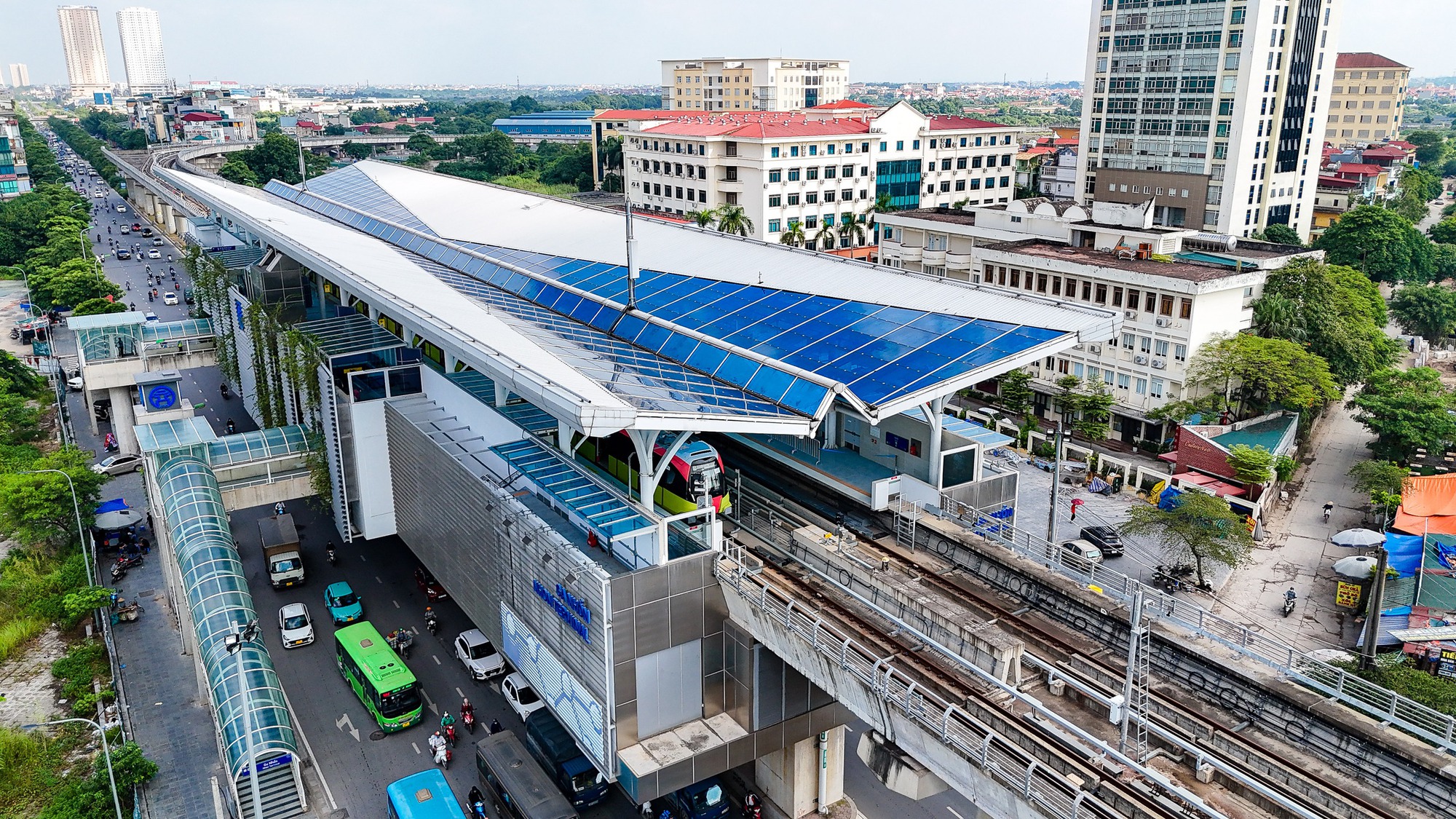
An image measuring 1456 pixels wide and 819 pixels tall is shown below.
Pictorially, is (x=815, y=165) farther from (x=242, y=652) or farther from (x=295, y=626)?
(x=242, y=652)

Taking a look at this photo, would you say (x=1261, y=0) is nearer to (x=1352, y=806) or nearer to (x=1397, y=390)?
(x=1397, y=390)

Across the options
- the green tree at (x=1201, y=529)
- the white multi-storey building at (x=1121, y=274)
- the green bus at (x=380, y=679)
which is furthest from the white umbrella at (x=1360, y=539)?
the green bus at (x=380, y=679)

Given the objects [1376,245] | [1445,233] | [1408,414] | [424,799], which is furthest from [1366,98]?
[424,799]

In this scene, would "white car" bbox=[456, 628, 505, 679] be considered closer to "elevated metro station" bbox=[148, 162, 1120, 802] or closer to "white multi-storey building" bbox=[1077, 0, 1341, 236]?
"elevated metro station" bbox=[148, 162, 1120, 802]

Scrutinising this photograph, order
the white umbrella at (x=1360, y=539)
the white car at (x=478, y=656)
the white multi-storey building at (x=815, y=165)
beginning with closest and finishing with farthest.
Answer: the white car at (x=478, y=656), the white umbrella at (x=1360, y=539), the white multi-storey building at (x=815, y=165)

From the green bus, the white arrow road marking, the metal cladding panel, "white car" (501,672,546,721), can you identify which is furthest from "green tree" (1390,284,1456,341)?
the white arrow road marking

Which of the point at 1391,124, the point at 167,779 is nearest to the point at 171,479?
the point at 167,779

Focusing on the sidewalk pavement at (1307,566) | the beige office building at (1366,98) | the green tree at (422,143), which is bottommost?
the sidewalk pavement at (1307,566)

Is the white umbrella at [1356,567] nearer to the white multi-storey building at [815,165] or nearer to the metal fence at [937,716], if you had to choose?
the metal fence at [937,716]
